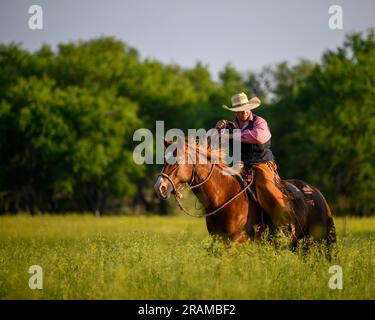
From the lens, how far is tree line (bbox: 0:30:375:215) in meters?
48.6

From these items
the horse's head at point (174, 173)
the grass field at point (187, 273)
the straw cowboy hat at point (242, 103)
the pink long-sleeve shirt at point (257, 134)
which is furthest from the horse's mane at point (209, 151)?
the grass field at point (187, 273)

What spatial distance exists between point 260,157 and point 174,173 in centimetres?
187

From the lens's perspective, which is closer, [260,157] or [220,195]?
[220,195]

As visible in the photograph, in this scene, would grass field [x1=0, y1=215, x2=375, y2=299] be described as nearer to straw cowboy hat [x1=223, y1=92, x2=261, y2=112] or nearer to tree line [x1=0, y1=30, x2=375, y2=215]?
straw cowboy hat [x1=223, y1=92, x2=261, y2=112]

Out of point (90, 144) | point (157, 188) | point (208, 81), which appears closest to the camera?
point (157, 188)

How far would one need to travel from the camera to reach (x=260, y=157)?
467 inches

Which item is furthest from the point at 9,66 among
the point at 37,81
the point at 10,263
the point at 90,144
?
the point at 10,263

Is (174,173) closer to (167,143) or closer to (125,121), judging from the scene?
(167,143)

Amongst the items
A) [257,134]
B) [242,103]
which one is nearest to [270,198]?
[257,134]

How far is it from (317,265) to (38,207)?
46220mm

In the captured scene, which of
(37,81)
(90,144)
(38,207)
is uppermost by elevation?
(37,81)

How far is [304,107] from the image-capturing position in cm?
5472

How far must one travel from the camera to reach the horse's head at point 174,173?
10427mm
